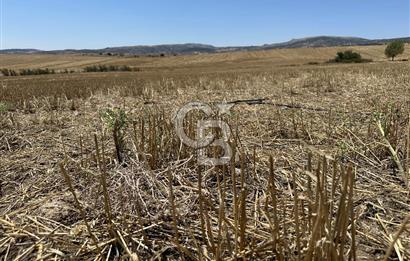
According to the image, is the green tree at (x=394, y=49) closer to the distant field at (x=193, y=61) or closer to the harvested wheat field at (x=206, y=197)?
the distant field at (x=193, y=61)

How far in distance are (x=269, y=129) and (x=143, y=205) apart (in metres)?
2.66

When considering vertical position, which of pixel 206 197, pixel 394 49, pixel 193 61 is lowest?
pixel 193 61

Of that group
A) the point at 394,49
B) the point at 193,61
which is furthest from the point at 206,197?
the point at 394,49

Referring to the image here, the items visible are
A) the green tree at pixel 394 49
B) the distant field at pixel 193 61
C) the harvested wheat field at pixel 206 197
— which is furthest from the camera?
the green tree at pixel 394 49

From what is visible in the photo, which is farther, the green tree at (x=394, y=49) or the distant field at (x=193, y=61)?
the green tree at (x=394, y=49)

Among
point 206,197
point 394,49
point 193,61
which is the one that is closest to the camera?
point 206,197

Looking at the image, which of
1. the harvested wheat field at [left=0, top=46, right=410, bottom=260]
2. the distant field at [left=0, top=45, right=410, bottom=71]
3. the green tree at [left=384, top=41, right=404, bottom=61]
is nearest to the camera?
the harvested wheat field at [left=0, top=46, right=410, bottom=260]

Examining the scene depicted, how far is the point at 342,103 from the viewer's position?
23.3 feet

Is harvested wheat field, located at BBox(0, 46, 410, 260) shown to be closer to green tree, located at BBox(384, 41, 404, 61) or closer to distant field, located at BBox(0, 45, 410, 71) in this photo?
distant field, located at BBox(0, 45, 410, 71)

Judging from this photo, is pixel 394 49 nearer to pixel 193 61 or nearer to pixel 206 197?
pixel 193 61

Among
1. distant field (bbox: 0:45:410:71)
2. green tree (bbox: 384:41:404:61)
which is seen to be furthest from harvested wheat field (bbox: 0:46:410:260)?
green tree (bbox: 384:41:404:61)

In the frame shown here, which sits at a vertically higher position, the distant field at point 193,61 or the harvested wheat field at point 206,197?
the harvested wheat field at point 206,197

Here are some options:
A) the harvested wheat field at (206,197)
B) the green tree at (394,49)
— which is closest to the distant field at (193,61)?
the green tree at (394,49)

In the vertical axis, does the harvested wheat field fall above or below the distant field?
above
